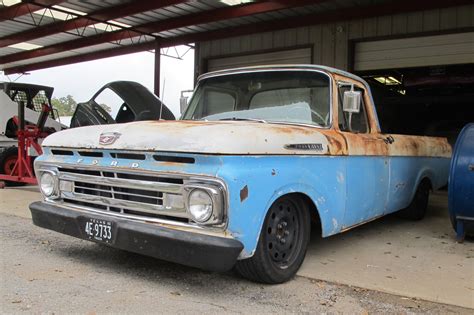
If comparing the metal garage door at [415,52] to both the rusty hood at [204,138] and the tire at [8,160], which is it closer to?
the rusty hood at [204,138]

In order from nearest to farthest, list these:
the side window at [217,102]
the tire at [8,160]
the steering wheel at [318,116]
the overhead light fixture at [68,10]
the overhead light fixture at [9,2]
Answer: the steering wheel at [318,116] → the side window at [217,102] → the tire at [8,160] → the overhead light fixture at [9,2] → the overhead light fixture at [68,10]

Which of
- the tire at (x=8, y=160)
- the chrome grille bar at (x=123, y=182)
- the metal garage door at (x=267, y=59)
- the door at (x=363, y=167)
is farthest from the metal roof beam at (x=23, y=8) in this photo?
the door at (x=363, y=167)

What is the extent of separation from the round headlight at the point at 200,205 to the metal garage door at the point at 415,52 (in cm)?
1034

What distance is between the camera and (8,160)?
36.0 feet

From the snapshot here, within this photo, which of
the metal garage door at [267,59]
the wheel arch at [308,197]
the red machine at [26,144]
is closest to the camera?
the wheel arch at [308,197]

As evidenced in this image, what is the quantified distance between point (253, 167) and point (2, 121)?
9.82m

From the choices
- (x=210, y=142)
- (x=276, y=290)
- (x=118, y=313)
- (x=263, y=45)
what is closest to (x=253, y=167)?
(x=210, y=142)

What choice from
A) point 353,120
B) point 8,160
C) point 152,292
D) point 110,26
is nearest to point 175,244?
point 152,292

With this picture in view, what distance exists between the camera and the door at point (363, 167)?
15.1 feet

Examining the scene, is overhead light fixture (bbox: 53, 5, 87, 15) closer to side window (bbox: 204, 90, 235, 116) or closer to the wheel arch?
side window (bbox: 204, 90, 235, 116)

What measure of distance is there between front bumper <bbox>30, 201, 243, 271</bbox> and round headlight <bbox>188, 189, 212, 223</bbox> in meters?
0.13

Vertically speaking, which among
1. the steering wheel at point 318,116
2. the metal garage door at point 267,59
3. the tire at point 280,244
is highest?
the metal garage door at point 267,59

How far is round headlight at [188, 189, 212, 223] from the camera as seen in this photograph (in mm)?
3273

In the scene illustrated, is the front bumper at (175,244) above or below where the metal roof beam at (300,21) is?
below
